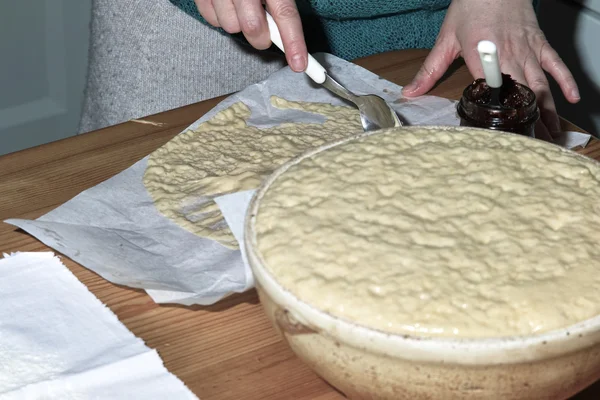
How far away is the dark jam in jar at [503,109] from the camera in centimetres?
76

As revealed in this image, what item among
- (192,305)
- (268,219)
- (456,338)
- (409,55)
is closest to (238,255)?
(192,305)

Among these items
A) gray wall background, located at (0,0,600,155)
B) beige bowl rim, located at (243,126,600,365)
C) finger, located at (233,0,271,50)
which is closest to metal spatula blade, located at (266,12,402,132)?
finger, located at (233,0,271,50)

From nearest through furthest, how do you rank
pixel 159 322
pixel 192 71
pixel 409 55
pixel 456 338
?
pixel 456 338, pixel 159 322, pixel 409 55, pixel 192 71

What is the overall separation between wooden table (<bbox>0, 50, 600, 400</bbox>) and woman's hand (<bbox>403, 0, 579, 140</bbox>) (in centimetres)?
9

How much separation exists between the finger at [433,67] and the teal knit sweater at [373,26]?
17cm

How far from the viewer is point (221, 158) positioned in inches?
35.1

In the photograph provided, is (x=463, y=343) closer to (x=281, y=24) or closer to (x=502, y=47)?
(x=281, y=24)

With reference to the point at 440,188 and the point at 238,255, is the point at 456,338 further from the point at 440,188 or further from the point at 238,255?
Answer: the point at 238,255

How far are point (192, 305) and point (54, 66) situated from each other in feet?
6.13

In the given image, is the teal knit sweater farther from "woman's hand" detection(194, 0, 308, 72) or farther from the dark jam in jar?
the dark jam in jar

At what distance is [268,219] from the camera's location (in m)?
0.56

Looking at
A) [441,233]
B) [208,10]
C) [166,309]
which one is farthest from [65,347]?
[208,10]

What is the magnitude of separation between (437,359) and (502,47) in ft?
2.14

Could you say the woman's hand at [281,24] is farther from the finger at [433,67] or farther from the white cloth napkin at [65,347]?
the white cloth napkin at [65,347]
